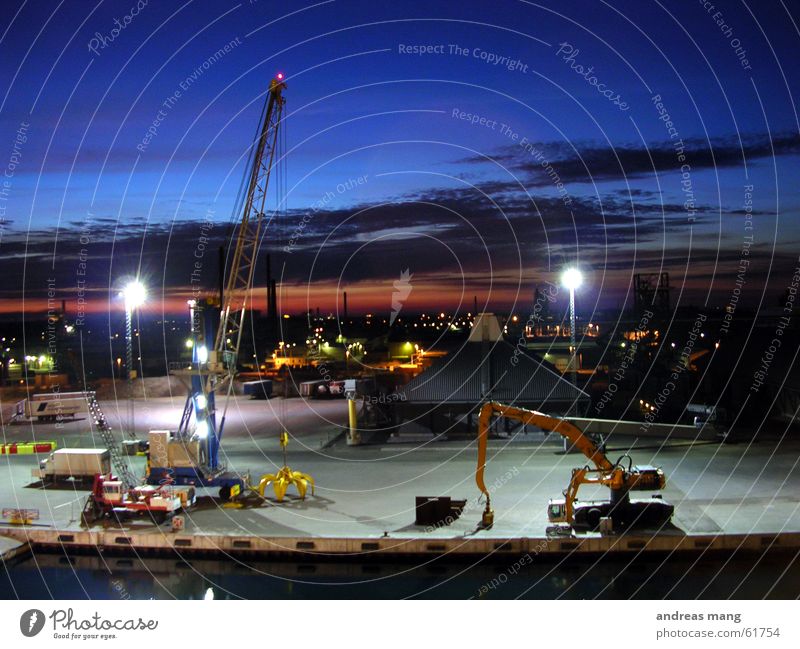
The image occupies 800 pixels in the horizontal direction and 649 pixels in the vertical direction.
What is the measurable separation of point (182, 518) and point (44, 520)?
3.84 meters

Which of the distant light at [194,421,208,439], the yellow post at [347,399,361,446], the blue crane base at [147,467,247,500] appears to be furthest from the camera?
the yellow post at [347,399,361,446]

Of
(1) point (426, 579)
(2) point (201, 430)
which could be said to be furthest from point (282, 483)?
(1) point (426, 579)

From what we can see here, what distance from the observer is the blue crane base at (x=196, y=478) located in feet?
72.3

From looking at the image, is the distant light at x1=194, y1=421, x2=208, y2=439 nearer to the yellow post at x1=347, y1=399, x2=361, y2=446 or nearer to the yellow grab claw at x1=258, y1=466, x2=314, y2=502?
the yellow grab claw at x1=258, y1=466, x2=314, y2=502

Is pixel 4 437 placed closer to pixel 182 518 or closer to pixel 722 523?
pixel 182 518

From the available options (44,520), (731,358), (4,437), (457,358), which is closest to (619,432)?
(457,358)

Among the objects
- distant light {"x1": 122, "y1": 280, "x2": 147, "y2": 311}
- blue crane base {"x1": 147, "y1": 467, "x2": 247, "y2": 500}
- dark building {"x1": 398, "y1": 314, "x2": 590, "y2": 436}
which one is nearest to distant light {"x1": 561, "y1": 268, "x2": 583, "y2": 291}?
dark building {"x1": 398, "y1": 314, "x2": 590, "y2": 436}

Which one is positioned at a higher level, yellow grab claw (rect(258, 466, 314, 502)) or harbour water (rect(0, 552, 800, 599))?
yellow grab claw (rect(258, 466, 314, 502))

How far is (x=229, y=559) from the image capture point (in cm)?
1838

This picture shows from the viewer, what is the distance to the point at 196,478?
2305 centimetres

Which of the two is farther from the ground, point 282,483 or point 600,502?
point 600,502

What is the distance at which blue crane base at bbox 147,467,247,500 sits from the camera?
22031mm

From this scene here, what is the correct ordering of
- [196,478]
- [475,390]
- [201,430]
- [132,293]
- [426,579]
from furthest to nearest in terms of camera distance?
1. [475,390]
2. [132,293]
3. [201,430]
4. [196,478]
5. [426,579]

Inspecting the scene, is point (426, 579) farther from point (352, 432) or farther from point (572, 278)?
point (572, 278)
